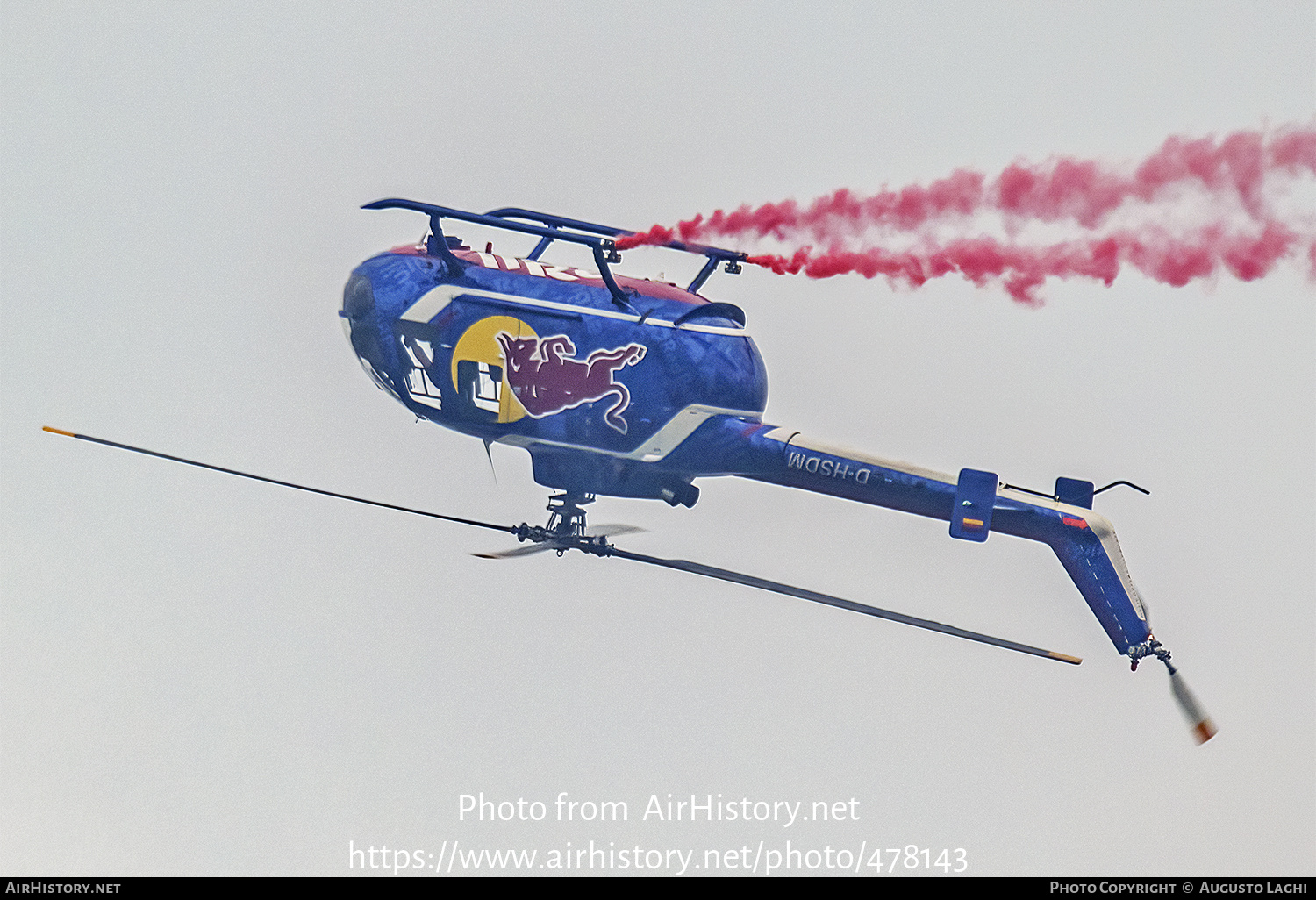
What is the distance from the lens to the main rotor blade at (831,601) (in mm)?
23672

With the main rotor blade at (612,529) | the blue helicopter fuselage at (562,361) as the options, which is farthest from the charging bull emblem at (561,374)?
the main rotor blade at (612,529)

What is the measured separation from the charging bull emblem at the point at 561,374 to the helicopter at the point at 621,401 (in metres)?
0.02

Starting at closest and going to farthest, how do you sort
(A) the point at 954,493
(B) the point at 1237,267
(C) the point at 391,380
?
1. (B) the point at 1237,267
2. (A) the point at 954,493
3. (C) the point at 391,380

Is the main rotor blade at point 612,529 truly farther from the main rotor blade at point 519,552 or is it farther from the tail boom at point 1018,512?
the tail boom at point 1018,512

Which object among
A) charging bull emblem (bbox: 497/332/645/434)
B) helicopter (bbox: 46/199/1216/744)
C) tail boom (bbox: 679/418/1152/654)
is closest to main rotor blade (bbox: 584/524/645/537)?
helicopter (bbox: 46/199/1216/744)

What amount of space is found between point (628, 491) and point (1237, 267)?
802 cm

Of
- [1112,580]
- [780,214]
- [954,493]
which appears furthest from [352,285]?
[1112,580]

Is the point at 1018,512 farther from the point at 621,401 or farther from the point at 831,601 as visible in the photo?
the point at 621,401

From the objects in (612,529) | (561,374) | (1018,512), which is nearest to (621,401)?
(561,374)

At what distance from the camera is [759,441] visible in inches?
968

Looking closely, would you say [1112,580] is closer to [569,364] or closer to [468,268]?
[569,364]

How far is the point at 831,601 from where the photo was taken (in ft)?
80.0

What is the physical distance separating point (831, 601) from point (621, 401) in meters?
3.53

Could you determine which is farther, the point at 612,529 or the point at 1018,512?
the point at 612,529
